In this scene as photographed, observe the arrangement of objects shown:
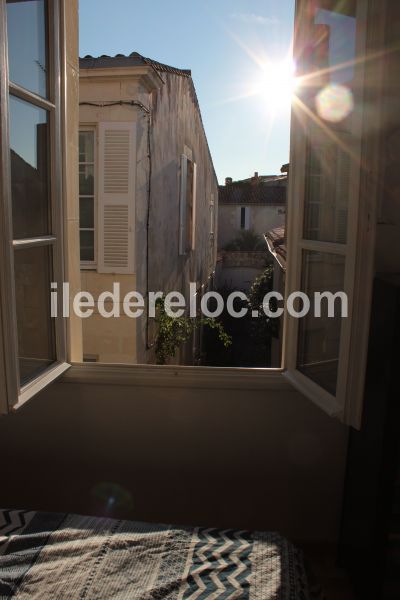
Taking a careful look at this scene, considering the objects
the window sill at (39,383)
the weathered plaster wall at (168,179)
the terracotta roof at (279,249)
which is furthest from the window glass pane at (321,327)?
the weathered plaster wall at (168,179)

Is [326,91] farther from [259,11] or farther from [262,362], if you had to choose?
[262,362]

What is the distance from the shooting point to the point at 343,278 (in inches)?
63.9

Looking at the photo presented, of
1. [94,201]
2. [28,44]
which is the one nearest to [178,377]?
[28,44]

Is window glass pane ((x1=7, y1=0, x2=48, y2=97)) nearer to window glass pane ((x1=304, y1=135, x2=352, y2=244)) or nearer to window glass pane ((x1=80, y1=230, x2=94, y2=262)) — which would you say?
window glass pane ((x1=304, y1=135, x2=352, y2=244))

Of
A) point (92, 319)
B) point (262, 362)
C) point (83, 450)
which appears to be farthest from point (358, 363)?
point (262, 362)

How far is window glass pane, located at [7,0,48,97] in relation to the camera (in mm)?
1595

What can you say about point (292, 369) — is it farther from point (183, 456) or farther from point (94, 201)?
point (94, 201)

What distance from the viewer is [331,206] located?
69.1 inches

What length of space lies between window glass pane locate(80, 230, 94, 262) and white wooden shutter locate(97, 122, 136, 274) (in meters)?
0.14

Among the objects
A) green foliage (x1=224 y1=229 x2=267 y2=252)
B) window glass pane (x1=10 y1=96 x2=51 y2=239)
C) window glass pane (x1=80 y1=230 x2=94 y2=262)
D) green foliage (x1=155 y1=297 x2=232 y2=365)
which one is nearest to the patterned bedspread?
window glass pane (x1=10 y1=96 x2=51 y2=239)

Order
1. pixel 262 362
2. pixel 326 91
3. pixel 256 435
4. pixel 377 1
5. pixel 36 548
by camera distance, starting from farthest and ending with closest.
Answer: pixel 262 362 < pixel 256 435 < pixel 326 91 < pixel 36 548 < pixel 377 1

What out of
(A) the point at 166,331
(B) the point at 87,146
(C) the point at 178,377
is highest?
(B) the point at 87,146

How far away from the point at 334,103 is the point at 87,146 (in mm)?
3234

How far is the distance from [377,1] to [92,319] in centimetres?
377
